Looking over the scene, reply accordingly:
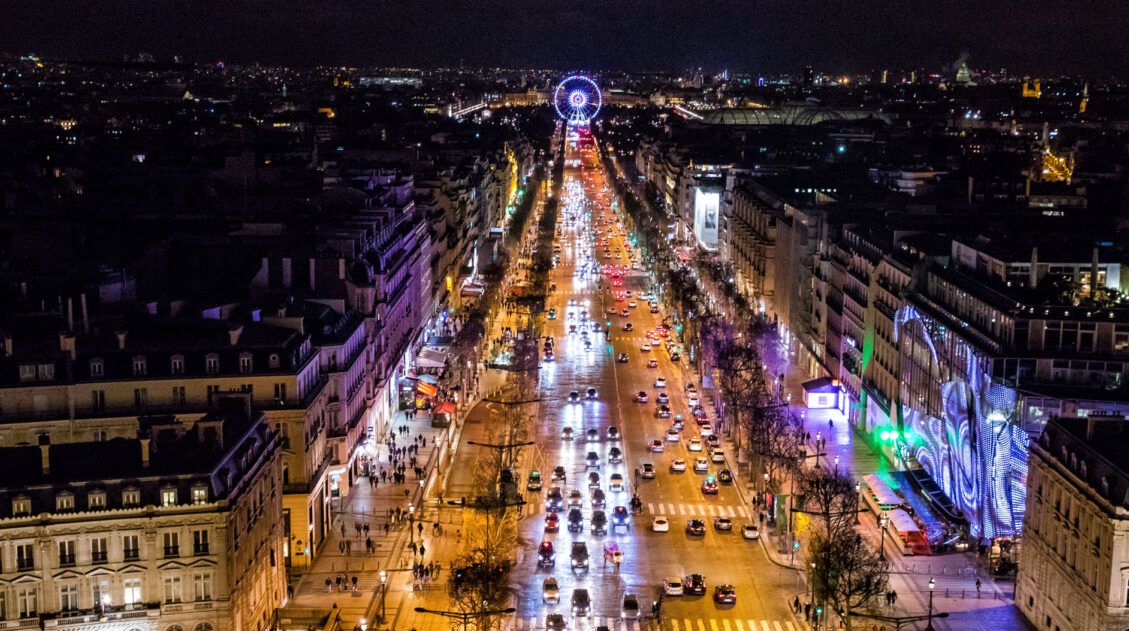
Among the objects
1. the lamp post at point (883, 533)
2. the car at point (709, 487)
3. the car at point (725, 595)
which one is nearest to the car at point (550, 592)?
the car at point (725, 595)

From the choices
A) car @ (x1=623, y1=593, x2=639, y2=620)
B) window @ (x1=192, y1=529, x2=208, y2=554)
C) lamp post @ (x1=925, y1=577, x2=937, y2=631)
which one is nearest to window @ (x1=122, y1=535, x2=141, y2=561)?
window @ (x1=192, y1=529, x2=208, y2=554)

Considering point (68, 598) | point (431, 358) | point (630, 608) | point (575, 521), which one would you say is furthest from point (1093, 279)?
point (431, 358)

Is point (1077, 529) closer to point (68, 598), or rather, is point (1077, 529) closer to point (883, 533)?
point (883, 533)

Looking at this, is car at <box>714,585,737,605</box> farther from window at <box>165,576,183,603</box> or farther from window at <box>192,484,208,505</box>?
window at <box>165,576,183,603</box>

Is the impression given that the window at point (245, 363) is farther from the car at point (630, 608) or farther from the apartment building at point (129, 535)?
the car at point (630, 608)

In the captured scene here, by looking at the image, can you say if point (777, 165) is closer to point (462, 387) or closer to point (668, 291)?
point (668, 291)

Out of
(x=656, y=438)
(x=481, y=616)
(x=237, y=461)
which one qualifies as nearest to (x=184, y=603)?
(x=237, y=461)

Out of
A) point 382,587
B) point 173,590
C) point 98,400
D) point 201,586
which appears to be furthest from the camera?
point 98,400
